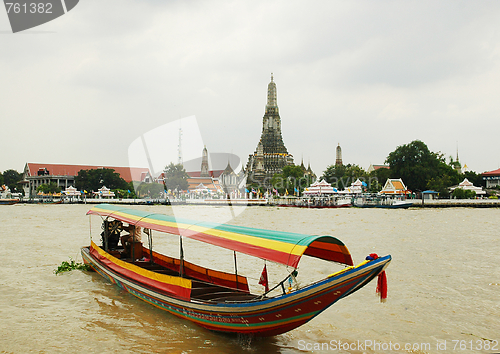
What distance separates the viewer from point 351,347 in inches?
205

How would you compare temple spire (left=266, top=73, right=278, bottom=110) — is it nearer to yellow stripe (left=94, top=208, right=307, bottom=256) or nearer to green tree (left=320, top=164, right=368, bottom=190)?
green tree (left=320, top=164, right=368, bottom=190)

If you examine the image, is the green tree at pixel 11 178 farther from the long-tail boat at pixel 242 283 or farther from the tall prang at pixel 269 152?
the long-tail boat at pixel 242 283

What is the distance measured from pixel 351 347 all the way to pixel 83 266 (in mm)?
7033

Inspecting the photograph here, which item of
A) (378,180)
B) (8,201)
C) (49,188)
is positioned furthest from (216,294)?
(49,188)

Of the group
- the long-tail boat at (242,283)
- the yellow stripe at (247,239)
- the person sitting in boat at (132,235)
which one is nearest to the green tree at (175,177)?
the person sitting in boat at (132,235)

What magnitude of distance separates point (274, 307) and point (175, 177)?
60629mm

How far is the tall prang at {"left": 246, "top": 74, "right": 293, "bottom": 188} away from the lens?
251 feet

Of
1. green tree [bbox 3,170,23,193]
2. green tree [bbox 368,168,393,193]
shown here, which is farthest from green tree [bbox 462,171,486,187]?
green tree [bbox 3,170,23,193]

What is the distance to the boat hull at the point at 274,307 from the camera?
412cm

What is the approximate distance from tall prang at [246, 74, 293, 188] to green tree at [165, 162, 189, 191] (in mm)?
17021

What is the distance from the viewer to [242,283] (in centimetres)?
641

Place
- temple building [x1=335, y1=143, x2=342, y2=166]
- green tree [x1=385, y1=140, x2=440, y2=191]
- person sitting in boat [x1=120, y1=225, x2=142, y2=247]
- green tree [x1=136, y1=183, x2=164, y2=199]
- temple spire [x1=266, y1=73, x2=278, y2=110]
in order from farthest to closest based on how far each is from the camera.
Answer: temple building [x1=335, y1=143, x2=342, y2=166], temple spire [x1=266, y1=73, x2=278, y2=110], green tree [x1=136, y1=183, x2=164, y2=199], green tree [x1=385, y1=140, x2=440, y2=191], person sitting in boat [x1=120, y1=225, x2=142, y2=247]

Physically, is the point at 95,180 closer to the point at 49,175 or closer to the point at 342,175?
the point at 49,175

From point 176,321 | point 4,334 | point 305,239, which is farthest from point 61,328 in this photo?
point 305,239
